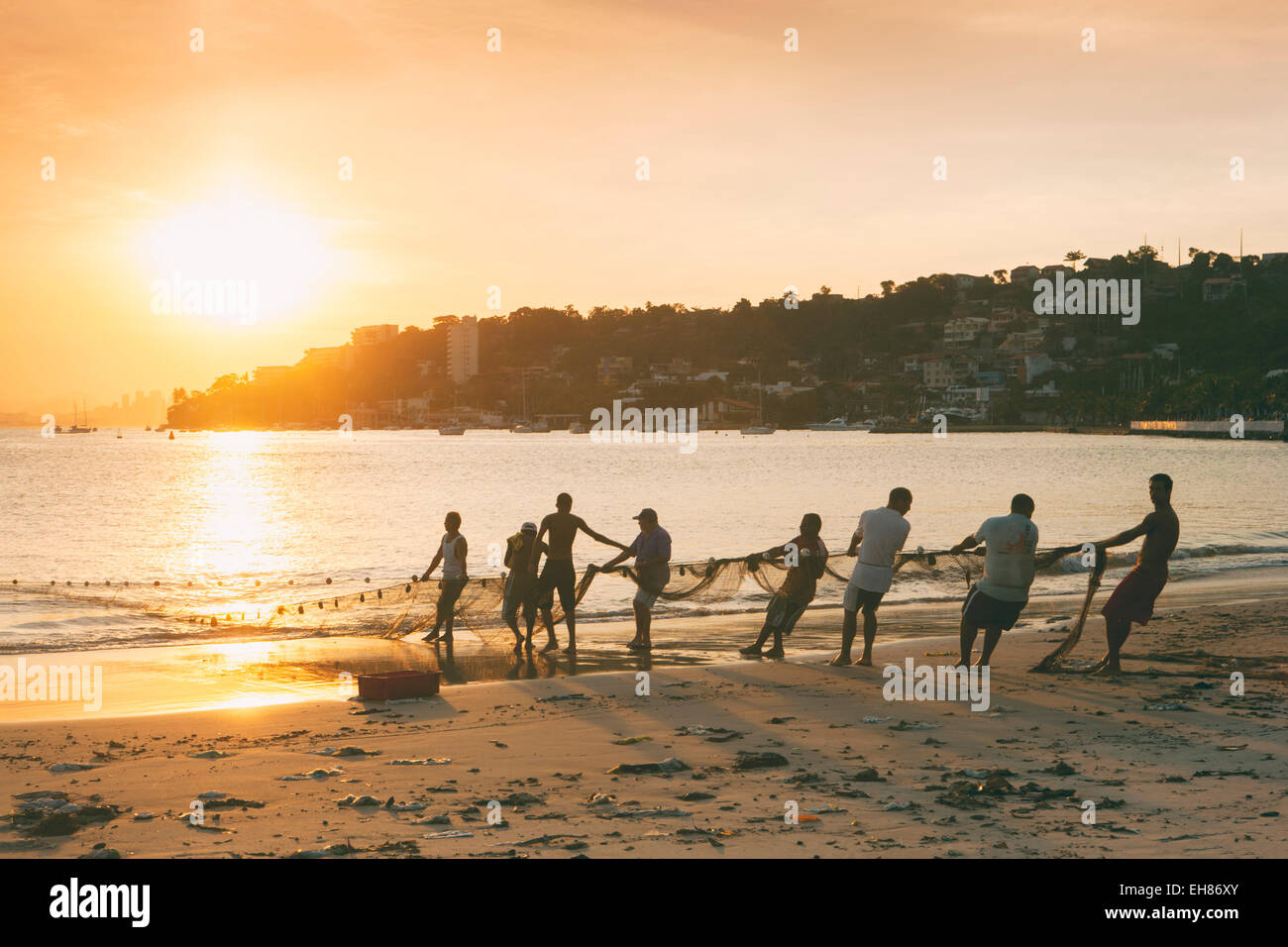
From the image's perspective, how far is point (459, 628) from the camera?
1661 cm

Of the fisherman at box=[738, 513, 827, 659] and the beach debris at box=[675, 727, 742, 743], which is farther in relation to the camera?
the fisherman at box=[738, 513, 827, 659]

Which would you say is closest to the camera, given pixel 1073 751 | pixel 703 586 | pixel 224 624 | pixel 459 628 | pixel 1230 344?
pixel 1073 751

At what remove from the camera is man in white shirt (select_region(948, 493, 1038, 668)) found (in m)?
10.5

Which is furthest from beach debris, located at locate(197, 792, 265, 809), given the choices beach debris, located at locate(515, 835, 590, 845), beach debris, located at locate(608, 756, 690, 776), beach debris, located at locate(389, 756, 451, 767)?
beach debris, located at locate(608, 756, 690, 776)

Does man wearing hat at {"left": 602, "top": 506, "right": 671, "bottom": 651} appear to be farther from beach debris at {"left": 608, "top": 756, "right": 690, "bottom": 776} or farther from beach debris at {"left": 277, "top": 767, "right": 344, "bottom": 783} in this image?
beach debris at {"left": 277, "top": 767, "right": 344, "bottom": 783}

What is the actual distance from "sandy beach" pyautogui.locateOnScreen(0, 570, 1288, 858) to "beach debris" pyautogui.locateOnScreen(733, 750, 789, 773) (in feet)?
0.08

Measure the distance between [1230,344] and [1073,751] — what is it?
21003cm

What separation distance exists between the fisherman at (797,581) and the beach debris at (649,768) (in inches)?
184

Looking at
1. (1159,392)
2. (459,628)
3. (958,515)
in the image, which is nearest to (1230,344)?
(1159,392)

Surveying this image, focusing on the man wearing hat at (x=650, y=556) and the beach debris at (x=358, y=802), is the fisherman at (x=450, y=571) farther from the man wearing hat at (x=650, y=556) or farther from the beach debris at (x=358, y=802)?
the beach debris at (x=358, y=802)

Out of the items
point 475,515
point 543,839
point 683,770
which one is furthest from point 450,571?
point 475,515

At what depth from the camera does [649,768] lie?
7938 mm
